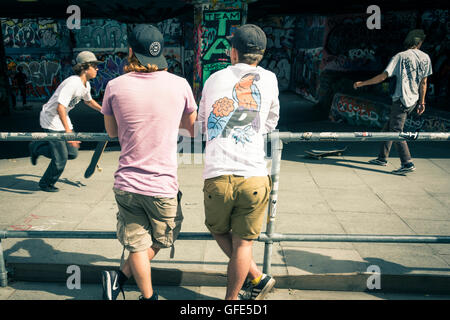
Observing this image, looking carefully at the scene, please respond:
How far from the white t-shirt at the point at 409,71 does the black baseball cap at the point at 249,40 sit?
13.3ft

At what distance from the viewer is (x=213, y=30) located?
23.8ft

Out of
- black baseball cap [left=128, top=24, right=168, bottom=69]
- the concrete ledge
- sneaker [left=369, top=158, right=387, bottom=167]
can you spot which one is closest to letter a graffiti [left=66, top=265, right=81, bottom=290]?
the concrete ledge

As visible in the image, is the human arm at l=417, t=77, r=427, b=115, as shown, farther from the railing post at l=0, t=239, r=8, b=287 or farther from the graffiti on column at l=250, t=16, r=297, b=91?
the graffiti on column at l=250, t=16, r=297, b=91

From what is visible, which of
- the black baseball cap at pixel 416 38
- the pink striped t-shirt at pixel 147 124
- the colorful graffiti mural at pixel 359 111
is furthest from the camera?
the colorful graffiti mural at pixel 359 111

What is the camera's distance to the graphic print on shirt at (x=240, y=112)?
225 centimetres

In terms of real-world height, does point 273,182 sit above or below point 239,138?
below

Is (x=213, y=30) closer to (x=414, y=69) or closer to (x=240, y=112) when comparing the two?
(x=414, y=69)

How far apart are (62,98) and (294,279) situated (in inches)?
136

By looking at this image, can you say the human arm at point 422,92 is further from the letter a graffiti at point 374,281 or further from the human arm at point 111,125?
the human arm at point 111,125

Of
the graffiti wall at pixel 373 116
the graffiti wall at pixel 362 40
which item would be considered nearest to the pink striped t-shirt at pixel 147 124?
the graffiti wall at pixel 373 116

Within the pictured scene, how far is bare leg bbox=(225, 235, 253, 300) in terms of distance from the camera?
2385 mm

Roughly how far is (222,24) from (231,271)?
5.88m

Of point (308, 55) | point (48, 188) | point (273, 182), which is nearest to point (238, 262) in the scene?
point (273, 182)

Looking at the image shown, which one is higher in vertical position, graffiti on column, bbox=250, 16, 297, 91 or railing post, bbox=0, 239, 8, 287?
graffiti on column, bbox=250, 16, 297, 91
